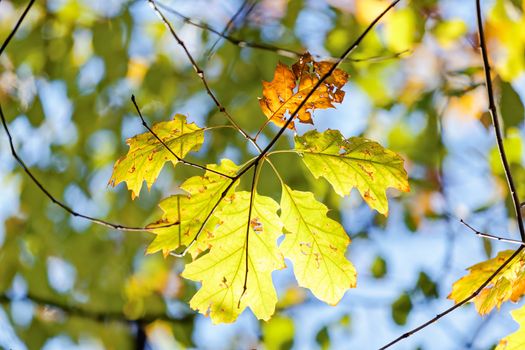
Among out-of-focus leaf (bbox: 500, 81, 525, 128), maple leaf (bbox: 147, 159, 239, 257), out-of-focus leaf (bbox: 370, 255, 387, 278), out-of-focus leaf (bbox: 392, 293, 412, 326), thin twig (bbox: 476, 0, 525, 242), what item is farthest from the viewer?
out-of-focus leaf (bbox: 370, 255, 387, 278)

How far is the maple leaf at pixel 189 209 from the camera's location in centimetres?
92

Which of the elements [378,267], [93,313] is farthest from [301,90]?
[93,313]

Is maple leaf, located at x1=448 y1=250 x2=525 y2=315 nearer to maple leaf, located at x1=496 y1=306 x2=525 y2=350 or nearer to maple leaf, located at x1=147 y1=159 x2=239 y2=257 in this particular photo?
maple leaf, located at x1=496 y1=306 x2=525 y2=350

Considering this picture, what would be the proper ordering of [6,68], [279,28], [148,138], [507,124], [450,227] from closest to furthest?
[148,138] < [507,124] < [450,227] < [279,28] < [6,68]

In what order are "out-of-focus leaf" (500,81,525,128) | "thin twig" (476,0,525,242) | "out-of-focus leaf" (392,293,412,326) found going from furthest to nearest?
"out-of-focus leaf" (392,293,412,326)
"out-of-focus leaf" (500,81,525,128)
"thin twig" (476,0,525,242)

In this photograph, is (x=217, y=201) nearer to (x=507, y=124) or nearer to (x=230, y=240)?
(x=230, y=240)

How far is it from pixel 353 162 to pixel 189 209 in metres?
0.27

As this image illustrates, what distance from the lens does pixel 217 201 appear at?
3.06ft

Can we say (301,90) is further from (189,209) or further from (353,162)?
(189,209)

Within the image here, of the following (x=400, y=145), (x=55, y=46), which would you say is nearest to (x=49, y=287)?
(x=55, y=46)

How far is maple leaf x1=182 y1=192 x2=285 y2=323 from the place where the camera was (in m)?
0.95

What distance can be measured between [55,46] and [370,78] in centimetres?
126

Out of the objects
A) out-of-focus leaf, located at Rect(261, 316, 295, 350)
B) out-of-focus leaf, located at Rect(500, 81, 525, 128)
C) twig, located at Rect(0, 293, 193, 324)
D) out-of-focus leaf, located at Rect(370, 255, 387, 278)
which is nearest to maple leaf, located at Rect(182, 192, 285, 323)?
out-of-focus leaf, located at Rect(500, 81, 525, 128)

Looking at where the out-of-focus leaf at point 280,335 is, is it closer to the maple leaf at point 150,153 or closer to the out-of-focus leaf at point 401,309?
the out-of-focus leaf at point 401,309
